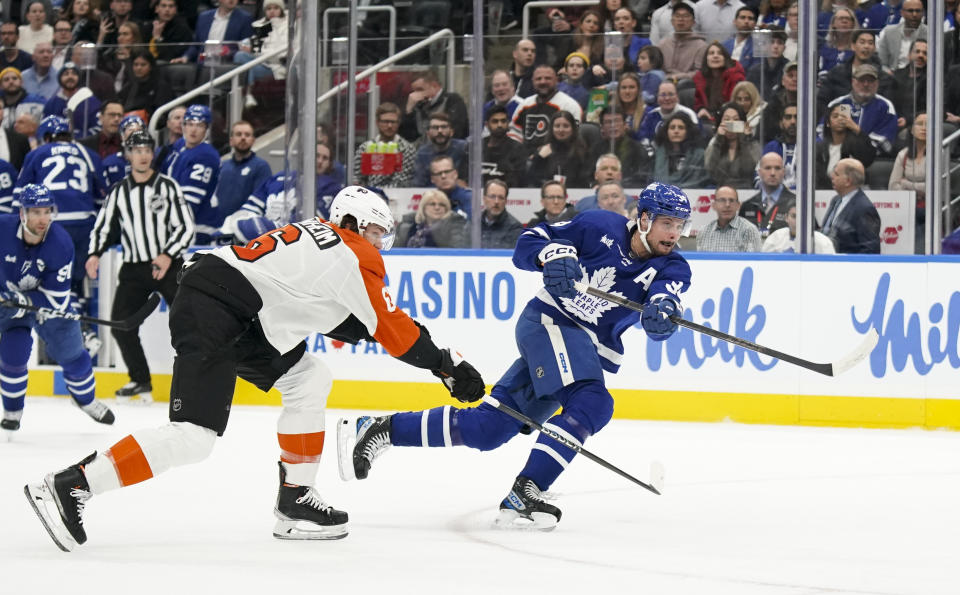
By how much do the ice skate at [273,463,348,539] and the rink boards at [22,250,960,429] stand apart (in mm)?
3296

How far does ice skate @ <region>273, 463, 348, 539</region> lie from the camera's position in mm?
3867

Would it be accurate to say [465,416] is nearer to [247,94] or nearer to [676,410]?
[676,410]

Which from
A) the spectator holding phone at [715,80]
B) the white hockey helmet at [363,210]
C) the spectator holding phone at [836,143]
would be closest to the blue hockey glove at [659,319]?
the white hockey helmet at [363,210]

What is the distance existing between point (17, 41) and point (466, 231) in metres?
4.44

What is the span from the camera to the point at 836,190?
6.92 metres

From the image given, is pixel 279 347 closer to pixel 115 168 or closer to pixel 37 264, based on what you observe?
pixel 37 264

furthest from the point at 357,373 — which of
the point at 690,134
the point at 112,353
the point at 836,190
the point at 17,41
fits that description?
the point at 17,41

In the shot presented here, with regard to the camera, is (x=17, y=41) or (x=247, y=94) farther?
(x=17, y=41)

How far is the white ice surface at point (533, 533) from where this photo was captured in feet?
11.0

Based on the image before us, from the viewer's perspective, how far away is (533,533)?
4016 mm

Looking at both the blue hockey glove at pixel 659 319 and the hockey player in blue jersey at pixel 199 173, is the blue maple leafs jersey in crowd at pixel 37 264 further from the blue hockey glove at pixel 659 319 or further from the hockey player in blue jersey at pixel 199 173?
the blue hockey glove at pixel 659 319

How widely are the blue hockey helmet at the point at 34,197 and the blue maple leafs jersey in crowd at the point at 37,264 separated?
16cm

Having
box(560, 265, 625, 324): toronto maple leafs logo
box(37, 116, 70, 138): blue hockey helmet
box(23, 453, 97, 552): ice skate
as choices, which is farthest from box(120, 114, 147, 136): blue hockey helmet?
box(23, 453, 97, 552): ice skate

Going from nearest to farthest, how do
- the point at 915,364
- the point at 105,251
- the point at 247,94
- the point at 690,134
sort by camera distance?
the point at 915,364 → the point at 690,134 → the point at 105,251 → the point at 247,94
